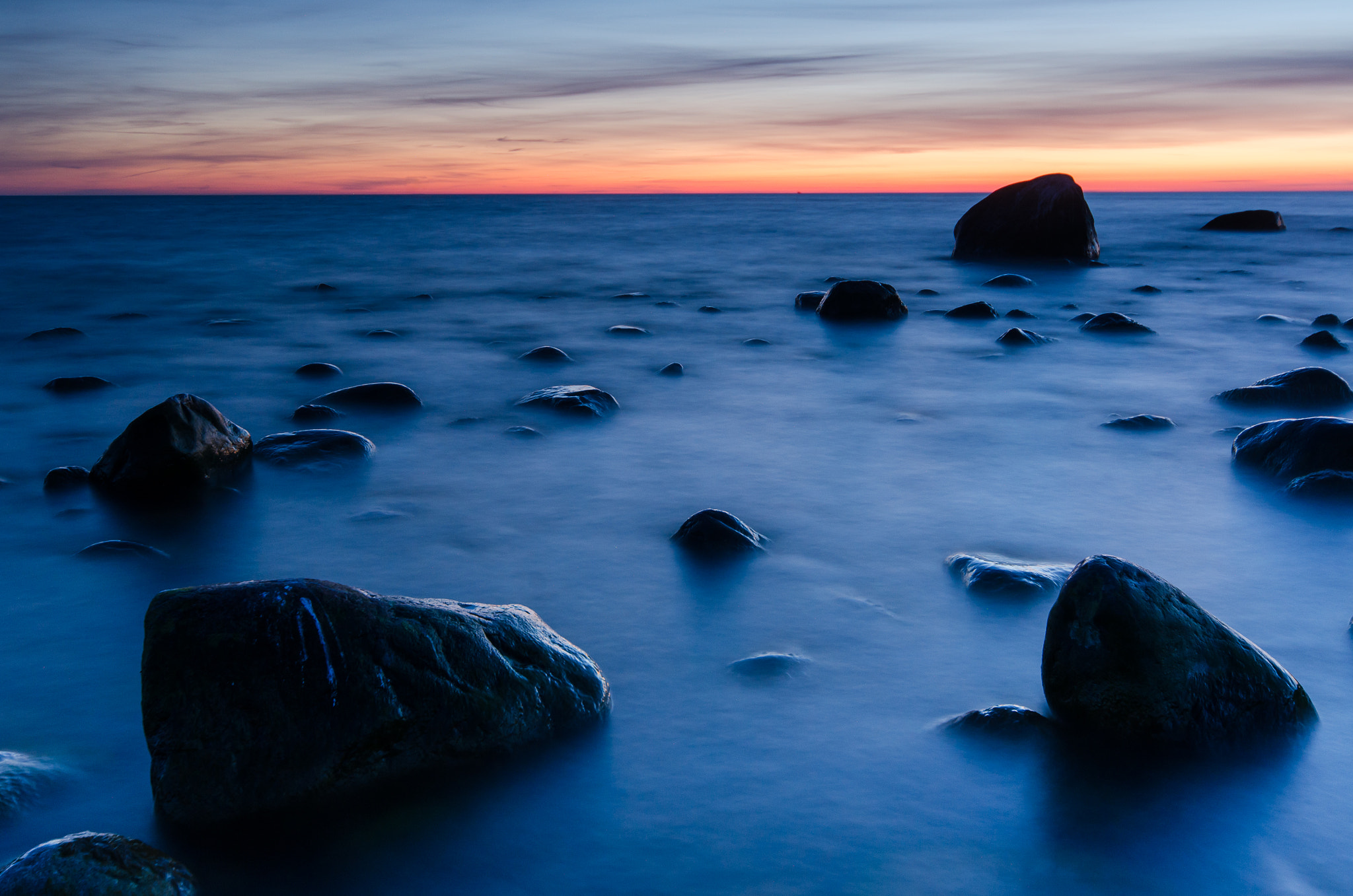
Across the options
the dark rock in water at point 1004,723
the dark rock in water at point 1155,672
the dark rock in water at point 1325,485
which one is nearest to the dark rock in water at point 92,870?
the dark rock in water at point 1004,723

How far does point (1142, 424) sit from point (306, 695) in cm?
553

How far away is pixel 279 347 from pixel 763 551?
7.15 m

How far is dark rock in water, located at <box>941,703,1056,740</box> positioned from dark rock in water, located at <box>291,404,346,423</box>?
4.86 metres

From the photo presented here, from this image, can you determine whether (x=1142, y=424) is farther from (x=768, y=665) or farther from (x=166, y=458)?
(x=166, y=458)

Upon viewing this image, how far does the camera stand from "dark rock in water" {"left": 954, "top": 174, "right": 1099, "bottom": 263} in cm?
1697

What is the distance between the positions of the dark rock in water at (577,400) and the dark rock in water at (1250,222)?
27733 mm

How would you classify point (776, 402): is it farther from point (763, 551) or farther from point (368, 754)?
point (368, 754)

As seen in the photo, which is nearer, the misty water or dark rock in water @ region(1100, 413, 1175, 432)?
the misty water

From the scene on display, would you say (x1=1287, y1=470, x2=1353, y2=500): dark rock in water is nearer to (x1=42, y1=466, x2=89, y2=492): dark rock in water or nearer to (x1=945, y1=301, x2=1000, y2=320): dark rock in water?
(x1=42, y1=466, x2=89, y2=492): dark rock in water

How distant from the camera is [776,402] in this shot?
23.2 ft

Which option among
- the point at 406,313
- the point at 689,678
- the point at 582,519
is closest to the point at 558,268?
the point at 406,313

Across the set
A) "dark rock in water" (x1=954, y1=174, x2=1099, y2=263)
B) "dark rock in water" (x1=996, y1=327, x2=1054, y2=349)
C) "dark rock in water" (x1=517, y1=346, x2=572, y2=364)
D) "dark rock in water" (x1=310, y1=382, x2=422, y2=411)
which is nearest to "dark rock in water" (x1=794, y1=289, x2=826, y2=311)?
"dark rock in water" (x1=996, y1=327, x2=1054, y2=349)

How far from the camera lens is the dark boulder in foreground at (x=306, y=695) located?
2.22 meters

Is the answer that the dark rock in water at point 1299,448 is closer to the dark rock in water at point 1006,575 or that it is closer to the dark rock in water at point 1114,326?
the dark rock in water at point 1006,575
